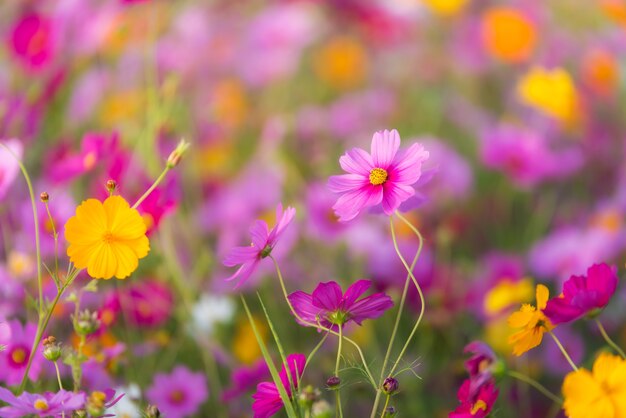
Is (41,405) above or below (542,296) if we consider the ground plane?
above

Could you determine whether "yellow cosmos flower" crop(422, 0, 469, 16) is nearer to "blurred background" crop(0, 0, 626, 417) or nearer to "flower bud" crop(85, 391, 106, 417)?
"blurred background" crop(0, 0, 626, 417)

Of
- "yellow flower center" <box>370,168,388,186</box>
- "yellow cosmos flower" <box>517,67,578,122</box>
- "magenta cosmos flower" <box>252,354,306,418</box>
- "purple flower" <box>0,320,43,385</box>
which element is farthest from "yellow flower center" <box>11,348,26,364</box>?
"yellow cosmos flower" <box>517,67,578,122</box>

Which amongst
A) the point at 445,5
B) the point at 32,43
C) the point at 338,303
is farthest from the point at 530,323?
the point at 445,5

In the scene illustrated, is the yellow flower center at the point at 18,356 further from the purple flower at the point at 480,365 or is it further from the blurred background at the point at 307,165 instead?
the purple flower at the point at 480,365

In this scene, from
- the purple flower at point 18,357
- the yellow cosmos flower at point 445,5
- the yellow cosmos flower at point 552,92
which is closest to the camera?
the purple flower at point 18,357

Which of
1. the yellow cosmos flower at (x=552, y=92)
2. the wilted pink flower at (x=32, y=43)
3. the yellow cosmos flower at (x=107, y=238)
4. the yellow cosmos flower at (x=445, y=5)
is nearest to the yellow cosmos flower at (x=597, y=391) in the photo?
the yellow cosmos flower at (x=107, y=238)

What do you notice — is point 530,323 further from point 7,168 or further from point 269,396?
point 7,168
